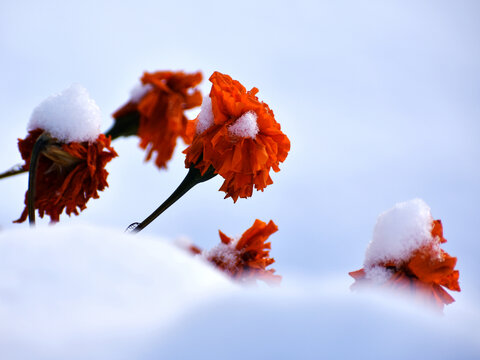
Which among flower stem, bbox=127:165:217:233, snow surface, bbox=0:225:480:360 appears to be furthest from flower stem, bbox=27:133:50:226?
snow surface, bbox=0:225:480:360

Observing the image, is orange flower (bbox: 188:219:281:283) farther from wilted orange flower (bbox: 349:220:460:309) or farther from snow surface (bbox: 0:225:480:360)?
snow surface (bbox: 0:225:480:360)

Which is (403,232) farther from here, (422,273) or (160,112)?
(160,112)

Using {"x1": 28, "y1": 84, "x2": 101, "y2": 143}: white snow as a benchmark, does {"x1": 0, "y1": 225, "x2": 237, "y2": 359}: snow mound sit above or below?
below

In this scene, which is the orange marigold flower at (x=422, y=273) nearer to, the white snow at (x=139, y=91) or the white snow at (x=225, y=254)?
the white snow at (x=225, y=254)

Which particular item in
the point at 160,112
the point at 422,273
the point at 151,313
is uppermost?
the point at 160,112

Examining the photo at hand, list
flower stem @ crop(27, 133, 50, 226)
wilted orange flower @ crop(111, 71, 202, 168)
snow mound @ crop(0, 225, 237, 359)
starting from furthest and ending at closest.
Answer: wilted orange flower @ crop(111, 71, 202, 168) → flower stem @ crop(27, 133, 50, 226) → snow mound @ crop(0, 225, 237, 359)

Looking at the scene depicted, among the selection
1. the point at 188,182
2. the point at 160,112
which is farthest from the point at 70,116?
the point at 160,112

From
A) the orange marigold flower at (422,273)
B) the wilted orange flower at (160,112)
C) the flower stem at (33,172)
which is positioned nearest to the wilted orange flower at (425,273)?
the orange marigold flower at (422,273)
